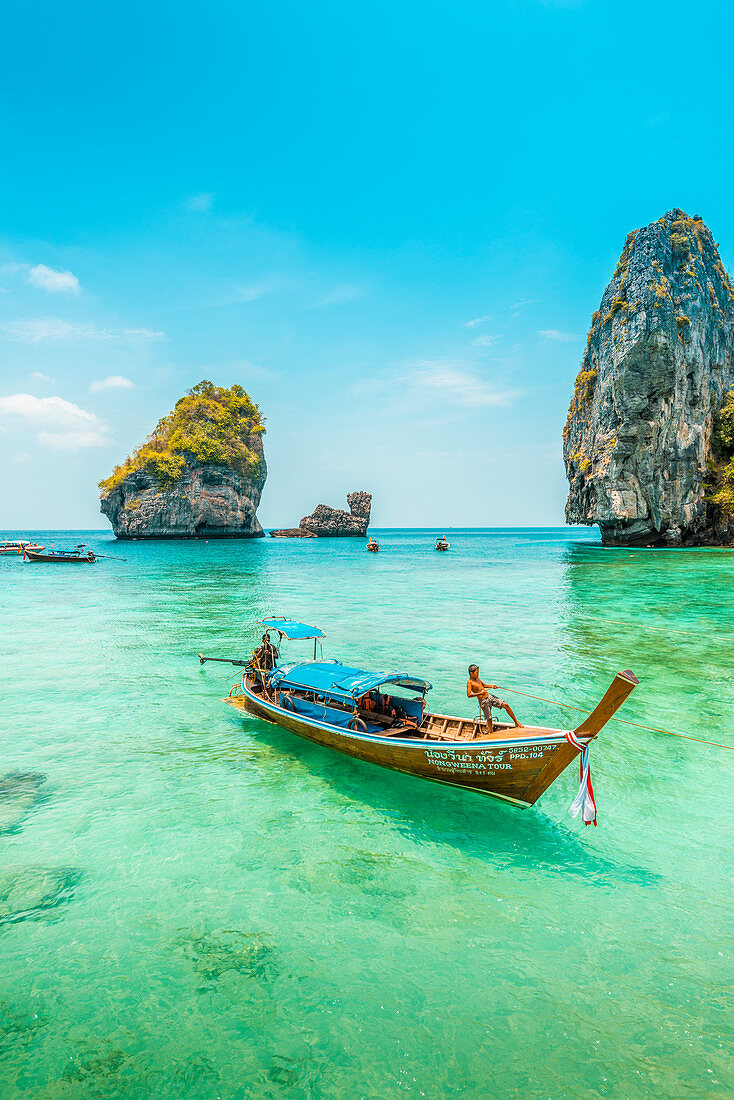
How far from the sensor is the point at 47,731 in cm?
1403

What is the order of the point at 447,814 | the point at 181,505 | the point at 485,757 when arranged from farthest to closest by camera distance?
the point at 181,505
the point at 447,814
the point at 485,757

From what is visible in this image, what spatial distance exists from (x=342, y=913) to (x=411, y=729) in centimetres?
459

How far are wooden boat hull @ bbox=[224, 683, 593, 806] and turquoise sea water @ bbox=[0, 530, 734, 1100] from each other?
561 millimetres

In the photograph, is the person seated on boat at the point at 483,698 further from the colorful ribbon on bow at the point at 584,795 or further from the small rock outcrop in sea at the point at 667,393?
the small rock outcrop in sea at the point at 667,393

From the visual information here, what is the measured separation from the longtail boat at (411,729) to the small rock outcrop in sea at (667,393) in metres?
58.0

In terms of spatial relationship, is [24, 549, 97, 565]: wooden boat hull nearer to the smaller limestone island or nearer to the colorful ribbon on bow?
the colorful ribbon on bow

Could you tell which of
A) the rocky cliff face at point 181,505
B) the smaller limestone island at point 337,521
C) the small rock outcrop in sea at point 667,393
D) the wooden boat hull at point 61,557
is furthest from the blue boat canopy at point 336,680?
the smaller limestone island at point 337,521

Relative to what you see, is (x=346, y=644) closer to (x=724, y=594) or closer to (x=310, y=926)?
(x=310, y=926)

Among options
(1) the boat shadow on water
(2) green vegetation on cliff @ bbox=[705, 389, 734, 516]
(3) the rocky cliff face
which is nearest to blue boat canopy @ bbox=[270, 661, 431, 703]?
(1) the boat shadow on water

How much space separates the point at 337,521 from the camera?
5507 inches

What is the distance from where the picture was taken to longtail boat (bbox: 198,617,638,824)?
28.0ft

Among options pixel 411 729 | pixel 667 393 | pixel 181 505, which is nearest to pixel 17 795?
pixel 411 729

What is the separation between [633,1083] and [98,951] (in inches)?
240

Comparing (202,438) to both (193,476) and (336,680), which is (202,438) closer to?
(193,476)
